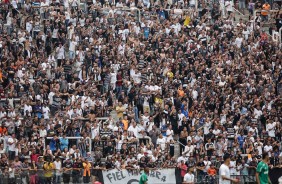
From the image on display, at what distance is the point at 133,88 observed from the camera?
1948 inches

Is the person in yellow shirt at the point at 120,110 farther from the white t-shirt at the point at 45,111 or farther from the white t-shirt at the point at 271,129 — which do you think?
the white t-shirt at the point at 271,129

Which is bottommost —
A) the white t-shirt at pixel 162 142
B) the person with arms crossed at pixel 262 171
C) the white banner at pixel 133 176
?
the white t-shirt at pixel 162 142

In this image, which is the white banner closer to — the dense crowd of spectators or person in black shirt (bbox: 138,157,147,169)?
the dense crowd of spectators

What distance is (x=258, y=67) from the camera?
171 ft

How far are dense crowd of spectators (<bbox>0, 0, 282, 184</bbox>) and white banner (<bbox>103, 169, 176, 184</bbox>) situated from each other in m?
0.58

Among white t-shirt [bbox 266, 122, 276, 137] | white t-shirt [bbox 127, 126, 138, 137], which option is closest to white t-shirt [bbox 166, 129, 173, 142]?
white t-shirt [bbox 127, 126, 138, 137]

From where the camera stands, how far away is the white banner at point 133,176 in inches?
1629

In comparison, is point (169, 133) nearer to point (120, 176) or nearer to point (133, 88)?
point (133, 88)

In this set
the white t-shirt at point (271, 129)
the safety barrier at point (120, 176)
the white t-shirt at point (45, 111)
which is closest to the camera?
the safety barrier at point (120, 176)

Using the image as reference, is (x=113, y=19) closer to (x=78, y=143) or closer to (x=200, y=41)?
(x=200, y=41)

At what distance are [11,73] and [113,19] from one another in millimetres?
6779

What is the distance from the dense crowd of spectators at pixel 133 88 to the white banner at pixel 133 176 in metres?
0.58

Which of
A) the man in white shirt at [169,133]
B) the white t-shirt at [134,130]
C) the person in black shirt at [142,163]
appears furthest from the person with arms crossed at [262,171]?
the white t-shirt at [134,130]

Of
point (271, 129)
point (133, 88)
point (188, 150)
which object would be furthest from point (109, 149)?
point (271, 129)
